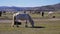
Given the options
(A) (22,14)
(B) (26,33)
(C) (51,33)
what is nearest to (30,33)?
(B) (26,33)

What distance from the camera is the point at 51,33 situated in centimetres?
2233

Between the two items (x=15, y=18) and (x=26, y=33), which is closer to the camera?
(x=26, y=33)

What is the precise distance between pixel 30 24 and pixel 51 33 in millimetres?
7766

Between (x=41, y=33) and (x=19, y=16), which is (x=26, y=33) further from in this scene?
(x=19, y=16)

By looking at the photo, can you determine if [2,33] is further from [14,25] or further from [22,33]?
[14,25]

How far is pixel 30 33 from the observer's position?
884 inches

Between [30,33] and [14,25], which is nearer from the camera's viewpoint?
[30,33]

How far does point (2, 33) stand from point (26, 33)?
6.83 feet

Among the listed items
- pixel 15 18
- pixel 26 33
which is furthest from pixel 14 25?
pixel 26 33

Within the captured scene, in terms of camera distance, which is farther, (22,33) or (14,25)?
(14,25)

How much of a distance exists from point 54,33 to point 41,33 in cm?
113

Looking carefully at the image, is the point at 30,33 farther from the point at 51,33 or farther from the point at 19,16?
the point at 19,16

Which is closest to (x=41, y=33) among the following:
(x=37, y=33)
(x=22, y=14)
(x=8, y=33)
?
(x=37, y=33)

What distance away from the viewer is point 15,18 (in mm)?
29781
